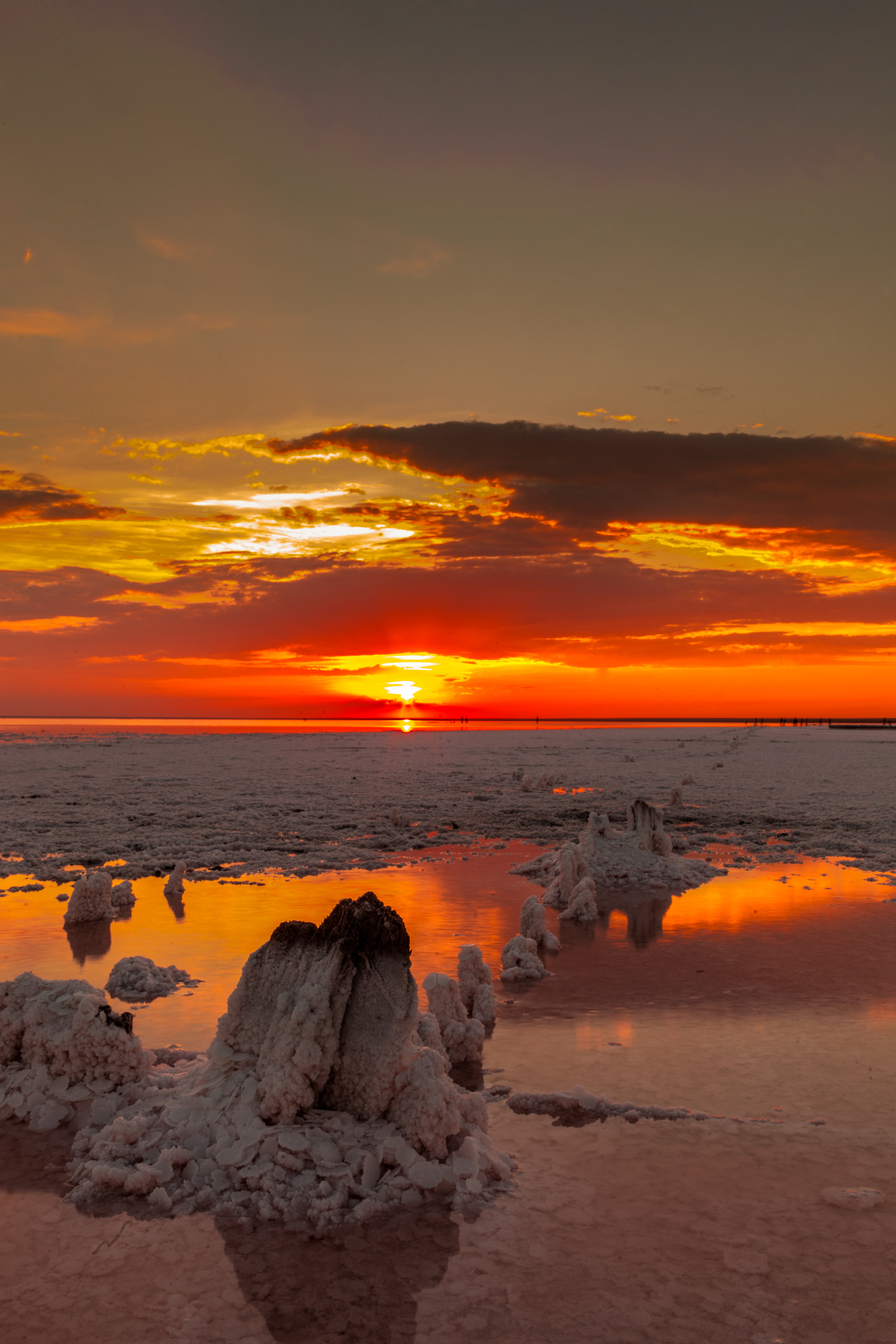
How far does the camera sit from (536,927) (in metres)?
11.3

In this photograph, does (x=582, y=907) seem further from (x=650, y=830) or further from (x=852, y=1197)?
(x=852, y=1197)

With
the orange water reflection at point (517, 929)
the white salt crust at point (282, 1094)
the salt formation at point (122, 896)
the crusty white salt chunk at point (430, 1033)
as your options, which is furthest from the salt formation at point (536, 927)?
the salt formation at point (122, 896)

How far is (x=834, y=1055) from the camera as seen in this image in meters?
7.76

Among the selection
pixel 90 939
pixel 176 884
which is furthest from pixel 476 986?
pixel 176 884

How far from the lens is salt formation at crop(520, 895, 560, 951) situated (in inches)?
446

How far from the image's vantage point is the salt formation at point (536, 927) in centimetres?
1132

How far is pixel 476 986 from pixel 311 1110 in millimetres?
3108

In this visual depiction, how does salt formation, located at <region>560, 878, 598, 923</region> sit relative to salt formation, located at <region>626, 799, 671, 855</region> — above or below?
below

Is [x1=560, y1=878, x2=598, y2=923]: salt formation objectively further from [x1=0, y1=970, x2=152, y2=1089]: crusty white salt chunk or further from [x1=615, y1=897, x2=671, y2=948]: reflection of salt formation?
[x1=0, y1=970, x2=152, y2=1089]: crusty white salt chunk

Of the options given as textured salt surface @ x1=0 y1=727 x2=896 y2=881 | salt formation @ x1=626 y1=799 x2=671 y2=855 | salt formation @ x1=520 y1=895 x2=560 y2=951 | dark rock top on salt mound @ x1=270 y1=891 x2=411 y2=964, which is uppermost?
dark rock top on salt mound @ x1=270 y1=891 x2=411 y2=964

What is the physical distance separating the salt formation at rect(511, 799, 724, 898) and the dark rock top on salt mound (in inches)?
323

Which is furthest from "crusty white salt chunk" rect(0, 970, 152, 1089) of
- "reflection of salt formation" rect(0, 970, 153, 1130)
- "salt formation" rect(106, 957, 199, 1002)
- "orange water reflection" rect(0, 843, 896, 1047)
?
"salt formation" rect(106, 957, 199, 1002)

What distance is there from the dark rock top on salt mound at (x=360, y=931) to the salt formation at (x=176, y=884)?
8310mm

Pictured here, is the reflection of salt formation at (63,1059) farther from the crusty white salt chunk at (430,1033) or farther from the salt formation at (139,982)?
the crusty white salt chunk at (430,1033)
